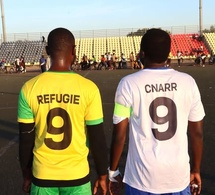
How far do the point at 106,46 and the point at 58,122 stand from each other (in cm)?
4746

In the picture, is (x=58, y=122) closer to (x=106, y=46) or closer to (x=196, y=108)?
(x=196, y=108)

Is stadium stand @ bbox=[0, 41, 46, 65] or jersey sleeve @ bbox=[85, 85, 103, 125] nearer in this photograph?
jersey sleeve @ bbox=[85, 85, 103, 125]

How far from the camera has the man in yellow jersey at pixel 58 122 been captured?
270 centimetres

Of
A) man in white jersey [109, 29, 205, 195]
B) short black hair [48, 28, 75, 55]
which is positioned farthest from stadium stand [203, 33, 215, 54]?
short black hair [48, 28, 75, 55]

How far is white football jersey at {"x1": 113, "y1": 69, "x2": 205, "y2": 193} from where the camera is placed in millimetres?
2664

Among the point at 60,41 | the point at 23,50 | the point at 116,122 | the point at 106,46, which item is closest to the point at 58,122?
the point at 116,122

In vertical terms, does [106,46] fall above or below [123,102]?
below

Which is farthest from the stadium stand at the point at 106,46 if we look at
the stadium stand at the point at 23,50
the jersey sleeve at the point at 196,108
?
the jersey sleeve at the point at 196,108

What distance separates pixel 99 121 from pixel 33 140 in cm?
49

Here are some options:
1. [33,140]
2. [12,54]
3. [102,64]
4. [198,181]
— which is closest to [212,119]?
[198,181]

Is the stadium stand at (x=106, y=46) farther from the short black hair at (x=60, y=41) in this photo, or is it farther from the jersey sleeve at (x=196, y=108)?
the short black hair at (x=60, y=41)

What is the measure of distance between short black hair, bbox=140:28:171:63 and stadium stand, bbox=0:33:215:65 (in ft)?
139

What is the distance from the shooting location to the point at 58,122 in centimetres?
271

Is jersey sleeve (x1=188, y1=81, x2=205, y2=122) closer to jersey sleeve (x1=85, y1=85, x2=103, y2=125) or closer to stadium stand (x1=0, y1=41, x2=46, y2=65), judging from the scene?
jersey sleeve (x1=85, y1=85, x2=103, y2=125)
